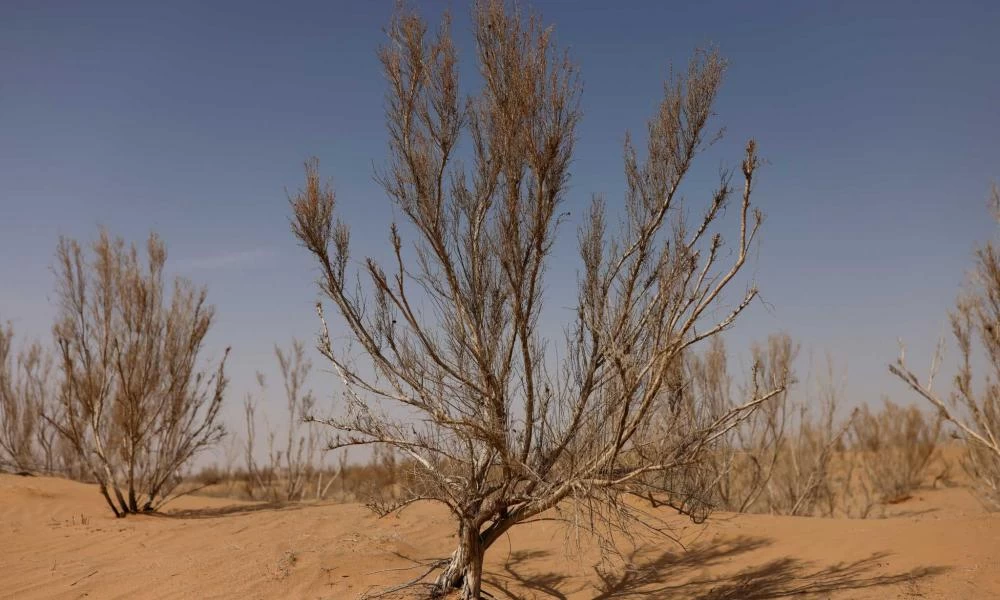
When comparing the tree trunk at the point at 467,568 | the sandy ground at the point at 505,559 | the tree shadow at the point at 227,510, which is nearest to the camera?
the tree trunk at the point at 467,568

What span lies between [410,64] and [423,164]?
0.95 meters

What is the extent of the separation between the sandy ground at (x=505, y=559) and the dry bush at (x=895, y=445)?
10.9m

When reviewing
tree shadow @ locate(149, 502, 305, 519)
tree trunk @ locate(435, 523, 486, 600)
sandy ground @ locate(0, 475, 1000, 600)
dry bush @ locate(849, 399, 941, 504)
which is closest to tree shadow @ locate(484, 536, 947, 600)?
sandy ground @ locate(0, 475, 1000, 600)

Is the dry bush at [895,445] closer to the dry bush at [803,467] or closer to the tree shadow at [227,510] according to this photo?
the dry bush at [803,467]

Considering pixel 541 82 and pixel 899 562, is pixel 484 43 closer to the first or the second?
pixel 541 82

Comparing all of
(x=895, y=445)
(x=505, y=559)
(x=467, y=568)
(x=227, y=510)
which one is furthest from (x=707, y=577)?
(x=895, y=445)

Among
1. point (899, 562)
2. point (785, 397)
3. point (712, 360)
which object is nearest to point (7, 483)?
point (712, 360)

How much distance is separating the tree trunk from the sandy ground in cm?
90

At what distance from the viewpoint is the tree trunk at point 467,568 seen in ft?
20.5

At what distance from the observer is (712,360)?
12.9 m

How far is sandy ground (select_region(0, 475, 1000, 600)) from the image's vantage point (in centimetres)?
679

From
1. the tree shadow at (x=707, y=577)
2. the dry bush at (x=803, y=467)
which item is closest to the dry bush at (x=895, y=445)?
the dry bush at (x=803, y=467)

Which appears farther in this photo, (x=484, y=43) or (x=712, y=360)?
(x=712, y=360)

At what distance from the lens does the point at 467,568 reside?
6363 millimetres
